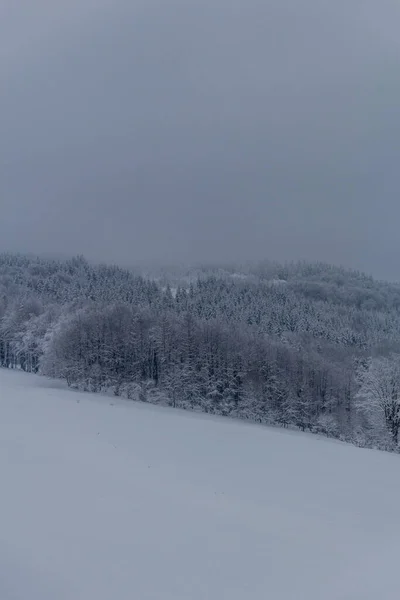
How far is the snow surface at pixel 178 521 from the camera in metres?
7.24

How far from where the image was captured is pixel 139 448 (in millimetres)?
17641

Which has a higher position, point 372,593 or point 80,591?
point 80,591

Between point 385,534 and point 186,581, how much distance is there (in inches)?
316

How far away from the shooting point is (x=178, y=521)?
10.0 m

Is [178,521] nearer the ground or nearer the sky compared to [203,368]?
nearer the ground

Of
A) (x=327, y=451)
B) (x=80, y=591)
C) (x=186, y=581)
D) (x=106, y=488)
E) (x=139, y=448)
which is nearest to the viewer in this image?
(x=80, y=591)

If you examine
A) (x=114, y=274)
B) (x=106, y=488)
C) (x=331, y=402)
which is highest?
(x=114, y=274)

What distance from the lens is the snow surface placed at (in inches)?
285

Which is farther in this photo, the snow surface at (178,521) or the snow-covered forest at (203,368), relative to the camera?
the snow-covered forest at (203,368)

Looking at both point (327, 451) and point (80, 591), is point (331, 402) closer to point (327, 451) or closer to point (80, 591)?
point (327, 451)

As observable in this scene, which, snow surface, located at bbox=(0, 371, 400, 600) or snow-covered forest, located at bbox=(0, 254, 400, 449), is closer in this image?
snow surface, located at bbox=(0, 371, 400, 600)

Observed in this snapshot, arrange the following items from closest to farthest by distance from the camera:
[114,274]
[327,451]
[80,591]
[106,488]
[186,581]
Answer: [80,591], [186,581], [106,488], [327,451], [114,274]

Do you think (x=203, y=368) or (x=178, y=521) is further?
(x=203, y=368)

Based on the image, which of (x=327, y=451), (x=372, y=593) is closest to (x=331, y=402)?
(x=327, y=451)
